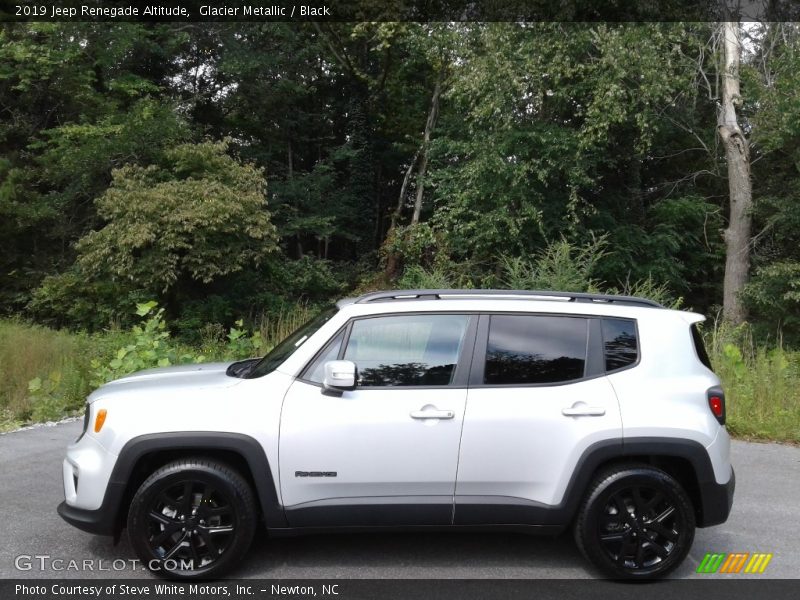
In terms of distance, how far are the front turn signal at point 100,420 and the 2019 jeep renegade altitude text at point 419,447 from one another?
0.01 m

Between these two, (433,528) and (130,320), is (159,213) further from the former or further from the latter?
(433,528)

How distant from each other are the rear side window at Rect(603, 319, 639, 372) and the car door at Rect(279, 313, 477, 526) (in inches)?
37.9

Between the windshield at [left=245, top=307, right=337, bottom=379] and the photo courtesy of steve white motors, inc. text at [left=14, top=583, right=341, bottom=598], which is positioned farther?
the windshield at [left=245, top=307, right=337, bottom=379]

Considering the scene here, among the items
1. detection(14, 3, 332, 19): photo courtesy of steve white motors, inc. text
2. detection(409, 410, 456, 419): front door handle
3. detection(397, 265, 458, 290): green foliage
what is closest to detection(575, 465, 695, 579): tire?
detection(409, 410, 456, 419): front door handle

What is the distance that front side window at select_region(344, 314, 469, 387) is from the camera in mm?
4453

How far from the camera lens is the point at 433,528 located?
173 inches

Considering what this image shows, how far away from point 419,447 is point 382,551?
39.2 inches

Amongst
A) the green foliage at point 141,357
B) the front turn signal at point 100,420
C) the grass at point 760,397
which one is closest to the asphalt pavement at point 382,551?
the front turn signal at point 100,420

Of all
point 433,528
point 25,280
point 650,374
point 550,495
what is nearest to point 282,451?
point 433,528

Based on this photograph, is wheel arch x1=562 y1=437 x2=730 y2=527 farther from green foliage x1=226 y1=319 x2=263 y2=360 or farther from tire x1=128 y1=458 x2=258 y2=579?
green foliage x1=226 y1=319 x2=263 y2=360

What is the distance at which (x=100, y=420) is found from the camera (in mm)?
4383

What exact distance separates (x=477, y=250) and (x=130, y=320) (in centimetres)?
969

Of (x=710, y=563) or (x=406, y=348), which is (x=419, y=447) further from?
(x=710, y=563)

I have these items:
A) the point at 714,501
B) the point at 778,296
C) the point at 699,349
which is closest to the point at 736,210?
the point at 778,296
